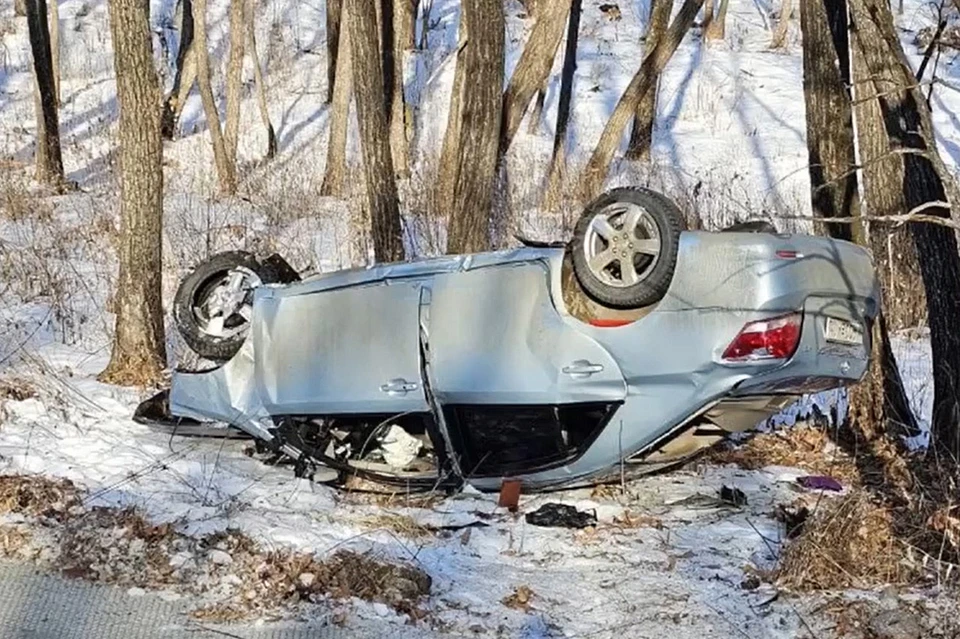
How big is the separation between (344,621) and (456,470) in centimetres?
132

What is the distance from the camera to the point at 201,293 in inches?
244

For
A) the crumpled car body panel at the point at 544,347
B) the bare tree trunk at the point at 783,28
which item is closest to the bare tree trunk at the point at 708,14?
the bare tree trunk at the point at 783,28

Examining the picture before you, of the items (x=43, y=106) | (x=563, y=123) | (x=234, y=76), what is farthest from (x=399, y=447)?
(x=234, y=76)

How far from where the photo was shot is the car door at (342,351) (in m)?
5.40

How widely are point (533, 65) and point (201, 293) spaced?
4666 millimetres

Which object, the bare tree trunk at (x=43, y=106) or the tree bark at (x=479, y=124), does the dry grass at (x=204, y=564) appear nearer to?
the tree bark at (x=479, y=124)

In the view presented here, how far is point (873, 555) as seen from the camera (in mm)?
4668

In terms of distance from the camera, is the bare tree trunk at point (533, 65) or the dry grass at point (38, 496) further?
the bare tree trunk at point (533, 65)

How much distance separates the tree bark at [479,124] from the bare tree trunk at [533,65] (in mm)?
990

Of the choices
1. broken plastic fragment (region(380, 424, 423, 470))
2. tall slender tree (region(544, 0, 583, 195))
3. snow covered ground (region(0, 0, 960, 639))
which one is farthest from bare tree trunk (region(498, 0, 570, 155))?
broken plastic fragment (region(380, 424, 423, 470))

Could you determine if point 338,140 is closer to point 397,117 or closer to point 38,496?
point 397,117

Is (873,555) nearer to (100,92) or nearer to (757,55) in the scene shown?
(100,92)

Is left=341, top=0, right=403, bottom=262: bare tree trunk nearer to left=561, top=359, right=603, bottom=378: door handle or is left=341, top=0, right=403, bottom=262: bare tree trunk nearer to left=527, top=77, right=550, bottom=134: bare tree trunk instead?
left=561, top=359, right=603, bottom=378: door handle

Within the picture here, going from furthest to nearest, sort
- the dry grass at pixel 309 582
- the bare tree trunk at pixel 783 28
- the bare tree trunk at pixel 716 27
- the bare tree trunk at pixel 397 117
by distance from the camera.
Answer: the bare tree trunk at pixel 716 27, the bare tree trunk at pixel 783 28, the bare tree trunk at pixel 397 117, the dry grass at pixel 309 582
